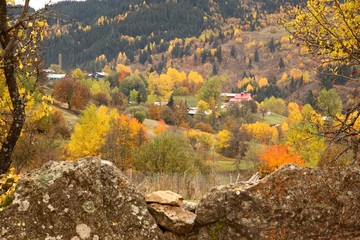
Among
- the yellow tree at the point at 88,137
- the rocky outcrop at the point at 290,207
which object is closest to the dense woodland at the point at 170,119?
the yellow tree at the point at 88,137

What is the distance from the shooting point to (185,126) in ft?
359

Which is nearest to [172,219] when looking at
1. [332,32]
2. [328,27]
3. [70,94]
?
[332,32]

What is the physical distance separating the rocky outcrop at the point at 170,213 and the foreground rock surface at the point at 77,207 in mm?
347

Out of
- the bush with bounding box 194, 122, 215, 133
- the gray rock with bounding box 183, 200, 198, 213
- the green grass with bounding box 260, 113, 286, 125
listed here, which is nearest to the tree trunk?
the gray rock with bounding box 183, 200, 198, 213

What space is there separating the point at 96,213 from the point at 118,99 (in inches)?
4676

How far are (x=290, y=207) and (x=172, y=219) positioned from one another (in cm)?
186

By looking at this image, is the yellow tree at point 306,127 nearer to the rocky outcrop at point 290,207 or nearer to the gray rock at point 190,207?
the rocky outcrop at point 290,207

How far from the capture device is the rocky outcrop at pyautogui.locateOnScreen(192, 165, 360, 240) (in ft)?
20.2

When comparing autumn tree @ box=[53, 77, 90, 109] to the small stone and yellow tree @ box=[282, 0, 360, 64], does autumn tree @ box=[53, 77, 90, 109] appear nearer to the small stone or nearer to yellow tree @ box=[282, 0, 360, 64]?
yellow tree @ box=[282, 0, 360, 64]

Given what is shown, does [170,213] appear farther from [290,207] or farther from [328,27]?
[328,27]

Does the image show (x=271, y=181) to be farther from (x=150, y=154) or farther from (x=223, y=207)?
(x=150, y=154)

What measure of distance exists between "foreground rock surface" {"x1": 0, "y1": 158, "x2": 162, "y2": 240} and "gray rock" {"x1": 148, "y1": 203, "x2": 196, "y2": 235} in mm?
340

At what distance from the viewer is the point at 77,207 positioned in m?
5.79

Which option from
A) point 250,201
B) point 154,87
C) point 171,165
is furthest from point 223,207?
point 154,87
